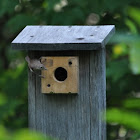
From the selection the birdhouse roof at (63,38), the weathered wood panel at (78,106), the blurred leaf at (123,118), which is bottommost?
the weathered wood panel at (78,106)

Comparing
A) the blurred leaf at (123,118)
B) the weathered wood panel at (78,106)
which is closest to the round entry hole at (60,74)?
the weathered wood panel at (78,106)

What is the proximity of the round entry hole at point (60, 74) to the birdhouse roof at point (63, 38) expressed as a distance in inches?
8.4

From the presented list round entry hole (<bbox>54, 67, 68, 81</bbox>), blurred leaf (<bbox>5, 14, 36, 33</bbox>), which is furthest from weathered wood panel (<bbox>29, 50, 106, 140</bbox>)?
blurred leaf (<bbox>5, 14, 36, 33</bbox>)

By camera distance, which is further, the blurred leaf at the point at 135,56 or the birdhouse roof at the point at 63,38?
the birdhouse roof at the point at 63,38

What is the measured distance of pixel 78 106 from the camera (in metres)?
2.81

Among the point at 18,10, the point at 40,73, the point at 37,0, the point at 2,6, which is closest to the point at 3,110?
the point at 40,73

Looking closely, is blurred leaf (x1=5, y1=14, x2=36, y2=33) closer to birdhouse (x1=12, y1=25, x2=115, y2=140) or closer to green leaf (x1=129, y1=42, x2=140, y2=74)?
birdhouse (x1=12, y1=25, x2=115, y2=140)

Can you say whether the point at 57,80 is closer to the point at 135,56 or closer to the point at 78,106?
the point at 78,106

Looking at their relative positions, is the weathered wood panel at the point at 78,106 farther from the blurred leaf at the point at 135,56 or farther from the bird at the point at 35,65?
the blurred leaf at the point at 135,56

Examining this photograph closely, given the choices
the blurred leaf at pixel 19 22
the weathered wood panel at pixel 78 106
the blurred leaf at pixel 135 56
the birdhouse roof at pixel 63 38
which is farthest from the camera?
the blurred leaf at pixel 19 22

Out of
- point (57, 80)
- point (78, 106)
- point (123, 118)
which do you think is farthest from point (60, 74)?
point (123, 118)

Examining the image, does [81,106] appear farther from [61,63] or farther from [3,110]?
[3,110]

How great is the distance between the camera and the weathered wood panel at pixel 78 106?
2.77m

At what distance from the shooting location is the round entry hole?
2.89 metres
